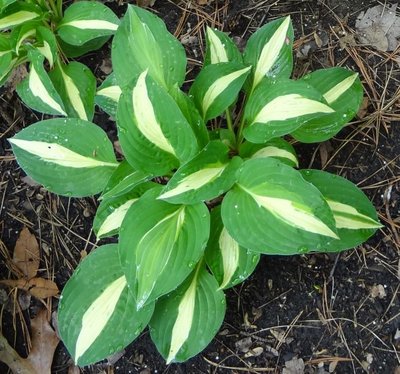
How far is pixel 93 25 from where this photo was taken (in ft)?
6.69

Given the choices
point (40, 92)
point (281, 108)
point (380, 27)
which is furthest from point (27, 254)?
point (380, 27)

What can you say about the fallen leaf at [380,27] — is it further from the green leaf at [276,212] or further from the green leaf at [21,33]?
the green leaf at [21,33]

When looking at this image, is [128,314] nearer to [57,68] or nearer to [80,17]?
[57,68]

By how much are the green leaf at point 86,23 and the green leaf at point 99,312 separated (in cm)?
79

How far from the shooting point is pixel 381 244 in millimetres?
1892

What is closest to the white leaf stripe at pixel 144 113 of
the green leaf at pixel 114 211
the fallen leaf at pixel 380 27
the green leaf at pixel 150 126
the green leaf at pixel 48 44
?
the green leaf at pixel 150 126

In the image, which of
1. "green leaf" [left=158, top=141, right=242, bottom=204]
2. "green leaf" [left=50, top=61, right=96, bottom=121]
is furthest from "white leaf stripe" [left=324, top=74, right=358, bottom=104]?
"green leaf" [left=50, top=61, right=96, bottom=121]

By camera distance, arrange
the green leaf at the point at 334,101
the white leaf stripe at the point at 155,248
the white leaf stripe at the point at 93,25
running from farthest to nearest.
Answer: the white leaf stripe at the point at 93,25
the green leaf at the point at 334,101
the white leaf stripe at the point at 155,248

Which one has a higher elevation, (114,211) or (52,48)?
(52,48)

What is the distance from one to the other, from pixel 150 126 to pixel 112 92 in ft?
1.13

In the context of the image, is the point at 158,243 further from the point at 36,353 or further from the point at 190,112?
the point at 36,353

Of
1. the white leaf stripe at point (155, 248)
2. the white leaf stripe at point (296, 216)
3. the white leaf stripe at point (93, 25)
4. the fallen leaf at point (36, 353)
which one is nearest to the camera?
the white leaf stripe at point (296, 216)

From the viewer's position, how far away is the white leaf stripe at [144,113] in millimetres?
1585

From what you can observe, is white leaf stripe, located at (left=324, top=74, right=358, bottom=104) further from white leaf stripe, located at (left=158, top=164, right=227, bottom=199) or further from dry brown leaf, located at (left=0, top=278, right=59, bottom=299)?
dry brown leaf, located at (left=0, top=278, right=59, bottom=299)
